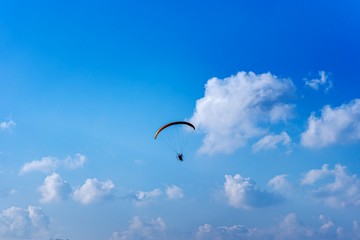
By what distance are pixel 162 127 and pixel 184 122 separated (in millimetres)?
5063

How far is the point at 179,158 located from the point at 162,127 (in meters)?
7.34

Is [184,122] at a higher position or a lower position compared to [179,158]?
higher

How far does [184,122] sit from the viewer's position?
2773 inches

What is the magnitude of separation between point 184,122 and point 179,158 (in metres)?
7.98

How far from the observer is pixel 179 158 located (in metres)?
67.6

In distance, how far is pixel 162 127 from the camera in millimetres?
68625

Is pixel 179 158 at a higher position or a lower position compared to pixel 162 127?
lower
